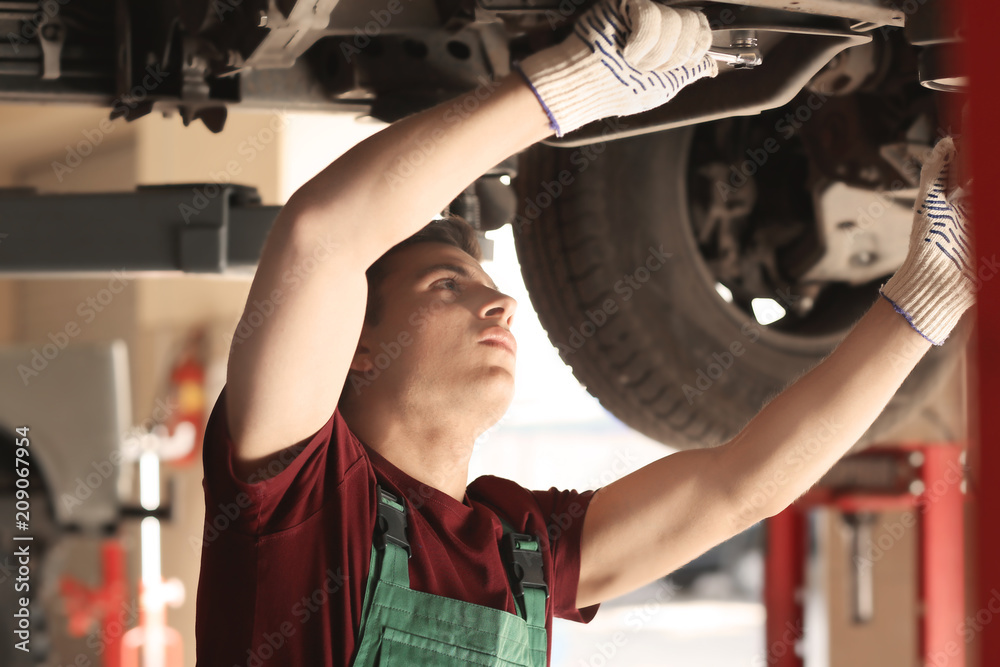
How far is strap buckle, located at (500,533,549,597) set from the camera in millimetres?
1046

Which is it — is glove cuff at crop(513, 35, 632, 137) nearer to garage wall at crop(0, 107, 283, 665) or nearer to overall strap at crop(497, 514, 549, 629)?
overall strap at crop(497, 514, 549, 629)

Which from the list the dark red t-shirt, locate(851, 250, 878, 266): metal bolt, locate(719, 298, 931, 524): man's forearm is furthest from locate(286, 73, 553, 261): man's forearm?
locate(851, 250, 878, 266): metal bolt

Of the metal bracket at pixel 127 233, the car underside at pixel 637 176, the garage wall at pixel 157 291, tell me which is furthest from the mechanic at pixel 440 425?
the garage wall at pixel 157 291

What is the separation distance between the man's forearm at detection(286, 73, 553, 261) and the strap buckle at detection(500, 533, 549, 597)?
0.41 metres

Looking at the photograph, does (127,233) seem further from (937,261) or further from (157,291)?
(157,291)

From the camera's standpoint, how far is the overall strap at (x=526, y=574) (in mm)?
1036

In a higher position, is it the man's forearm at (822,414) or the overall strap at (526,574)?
the man's forearm at (822,414)

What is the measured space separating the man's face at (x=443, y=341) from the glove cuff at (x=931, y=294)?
399 mm

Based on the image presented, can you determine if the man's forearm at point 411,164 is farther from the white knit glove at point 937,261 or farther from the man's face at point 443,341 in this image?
the white knit glove at point 937,261

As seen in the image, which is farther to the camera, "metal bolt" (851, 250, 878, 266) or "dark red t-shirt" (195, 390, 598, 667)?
"metal bolt" (851, 250, 878, 266)

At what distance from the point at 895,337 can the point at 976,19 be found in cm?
66

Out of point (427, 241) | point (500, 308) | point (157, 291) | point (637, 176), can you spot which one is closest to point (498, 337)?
point (500, 308)

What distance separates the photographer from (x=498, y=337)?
3.45 ft

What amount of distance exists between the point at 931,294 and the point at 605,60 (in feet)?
1.44
